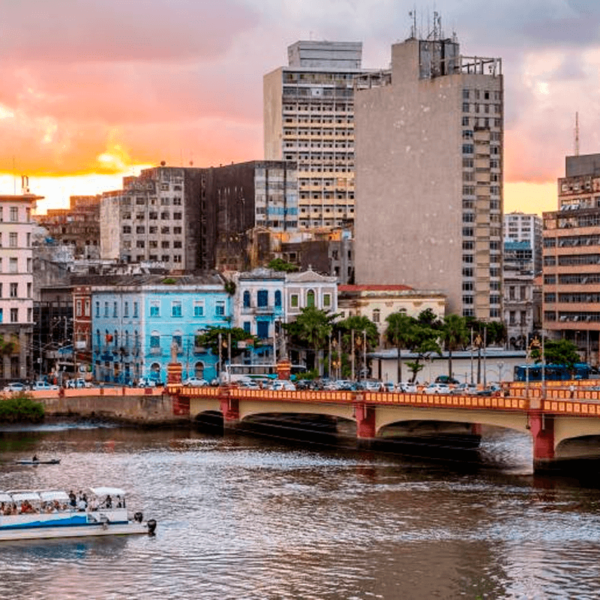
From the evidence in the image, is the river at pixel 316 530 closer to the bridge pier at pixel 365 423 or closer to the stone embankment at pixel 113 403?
the bridge pier at pixel 365 423

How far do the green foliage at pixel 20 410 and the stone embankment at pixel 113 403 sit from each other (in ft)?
6.60

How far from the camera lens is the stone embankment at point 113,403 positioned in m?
179

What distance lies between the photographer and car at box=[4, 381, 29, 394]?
18050cm

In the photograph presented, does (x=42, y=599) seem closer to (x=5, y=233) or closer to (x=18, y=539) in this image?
(x=18, y=539)

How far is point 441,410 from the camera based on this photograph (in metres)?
141

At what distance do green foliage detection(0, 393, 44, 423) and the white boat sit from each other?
65.3 metres

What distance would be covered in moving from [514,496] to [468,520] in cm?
1126

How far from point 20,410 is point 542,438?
6503 cm

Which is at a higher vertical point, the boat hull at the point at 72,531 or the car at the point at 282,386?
the car at the point at 282,386

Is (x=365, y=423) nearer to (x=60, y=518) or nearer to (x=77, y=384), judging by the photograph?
(x=60, y=518)

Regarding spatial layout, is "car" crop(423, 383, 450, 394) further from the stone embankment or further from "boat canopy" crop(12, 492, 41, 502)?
"boat canopy" crop(12, 492, 41, 502)

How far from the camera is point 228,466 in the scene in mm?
138500

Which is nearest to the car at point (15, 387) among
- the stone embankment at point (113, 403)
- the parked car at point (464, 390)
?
the stone embankment at point (113, 403)

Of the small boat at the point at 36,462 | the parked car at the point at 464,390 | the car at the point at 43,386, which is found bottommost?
the small boat at the point at 36,462
